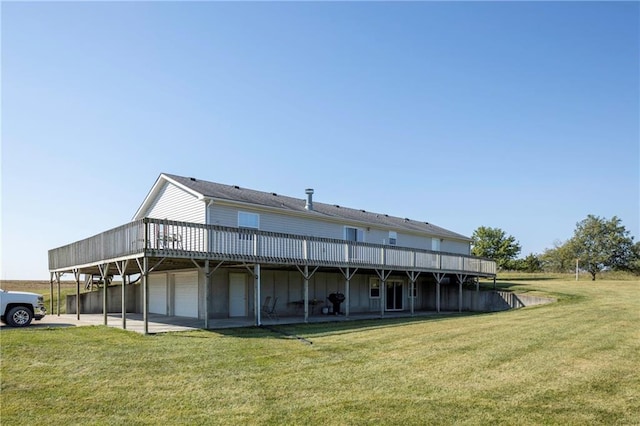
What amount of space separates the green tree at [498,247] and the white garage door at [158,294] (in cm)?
3637

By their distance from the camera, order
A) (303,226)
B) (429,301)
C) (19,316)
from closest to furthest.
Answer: (19,316) < (303,226) < (429,301)

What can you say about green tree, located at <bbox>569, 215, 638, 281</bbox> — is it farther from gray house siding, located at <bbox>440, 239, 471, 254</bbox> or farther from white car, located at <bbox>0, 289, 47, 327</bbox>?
white car, located at <bbox>0, 289, 47, 327</bbox>

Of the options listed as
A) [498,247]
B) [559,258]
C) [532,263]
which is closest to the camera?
[498,247]

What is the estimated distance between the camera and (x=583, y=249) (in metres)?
49.7

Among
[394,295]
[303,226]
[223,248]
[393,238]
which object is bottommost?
[394,295]

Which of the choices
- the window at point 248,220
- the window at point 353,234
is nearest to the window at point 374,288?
the window at point 353,234

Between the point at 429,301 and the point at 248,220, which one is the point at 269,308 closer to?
the point at 248,220

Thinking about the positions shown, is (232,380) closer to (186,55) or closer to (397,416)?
(397,416)

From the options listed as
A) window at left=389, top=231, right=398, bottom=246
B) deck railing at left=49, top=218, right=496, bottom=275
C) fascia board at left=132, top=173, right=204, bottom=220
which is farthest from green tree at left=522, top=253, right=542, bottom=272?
fascia board at left=132, top=173, right=204, bottom=220

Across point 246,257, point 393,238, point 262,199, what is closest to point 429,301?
point 393,238

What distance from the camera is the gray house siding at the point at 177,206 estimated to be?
18.6m

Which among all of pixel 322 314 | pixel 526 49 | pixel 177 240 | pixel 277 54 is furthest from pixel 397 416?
pixel 322 314

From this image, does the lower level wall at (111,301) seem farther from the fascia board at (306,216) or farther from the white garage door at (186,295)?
the fascia board at (306,216)

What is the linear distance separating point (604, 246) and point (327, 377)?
50.3m
